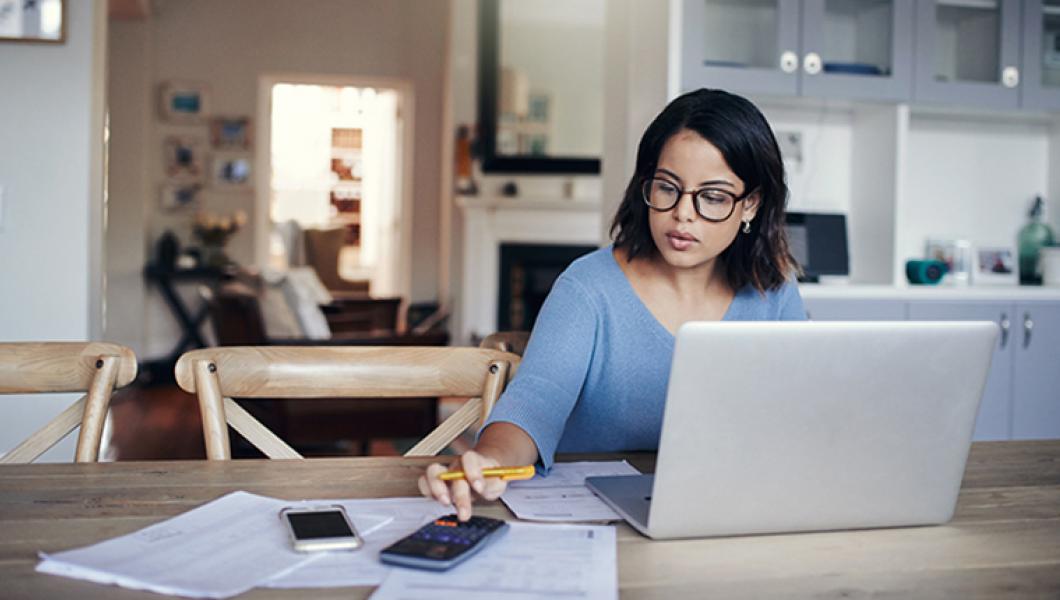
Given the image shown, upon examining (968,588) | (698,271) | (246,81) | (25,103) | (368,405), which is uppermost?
(246,81)

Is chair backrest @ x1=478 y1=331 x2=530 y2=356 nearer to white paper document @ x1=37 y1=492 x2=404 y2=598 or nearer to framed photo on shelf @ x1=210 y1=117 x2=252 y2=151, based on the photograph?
white paper document @ x1=37 y1=492 x2=404 y2=598

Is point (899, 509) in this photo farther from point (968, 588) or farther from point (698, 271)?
point (698, 271)

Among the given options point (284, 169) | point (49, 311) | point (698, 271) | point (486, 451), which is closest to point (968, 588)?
point (486, 451)

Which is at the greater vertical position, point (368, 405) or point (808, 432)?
point (808, 432)

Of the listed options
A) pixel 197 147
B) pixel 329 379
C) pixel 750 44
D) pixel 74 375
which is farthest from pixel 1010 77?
pixel 197 147

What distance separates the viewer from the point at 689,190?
4.90 ft

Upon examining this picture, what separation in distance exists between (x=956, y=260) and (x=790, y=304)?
2.28 m

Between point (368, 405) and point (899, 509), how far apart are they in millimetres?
3063

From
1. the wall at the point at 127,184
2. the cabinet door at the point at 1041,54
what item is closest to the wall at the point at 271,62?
the wall at the point at 127,184

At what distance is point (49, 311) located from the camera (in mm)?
2949

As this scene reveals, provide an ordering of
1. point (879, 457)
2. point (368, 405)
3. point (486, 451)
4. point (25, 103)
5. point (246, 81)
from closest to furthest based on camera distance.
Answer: point (879, 457) < point (486, 451) < point (25, 103) < point (368, 405) < point (246, 81)

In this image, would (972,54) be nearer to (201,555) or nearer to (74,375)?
(74,375)

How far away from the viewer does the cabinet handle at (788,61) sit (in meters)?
3.23

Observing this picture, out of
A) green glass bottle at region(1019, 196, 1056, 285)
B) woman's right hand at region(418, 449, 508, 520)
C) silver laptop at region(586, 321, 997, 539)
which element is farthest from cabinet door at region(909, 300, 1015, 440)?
woman's right hand at region(418, 449, 508, 520)
